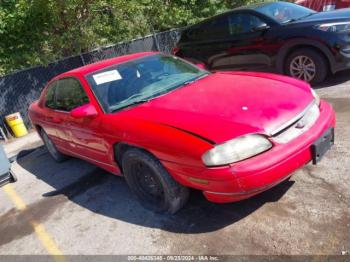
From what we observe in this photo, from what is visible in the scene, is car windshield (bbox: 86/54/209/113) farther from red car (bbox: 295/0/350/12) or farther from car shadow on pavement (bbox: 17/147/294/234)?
red car (bbox: 295/0/350/12)

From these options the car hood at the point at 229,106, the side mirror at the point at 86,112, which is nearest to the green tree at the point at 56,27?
the side mirror at the point at 86,112

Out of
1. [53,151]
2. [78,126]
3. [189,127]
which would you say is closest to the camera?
[189,127]

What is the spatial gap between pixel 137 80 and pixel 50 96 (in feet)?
6.10

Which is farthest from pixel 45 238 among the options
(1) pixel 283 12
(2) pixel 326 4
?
(2) pixel 326 4

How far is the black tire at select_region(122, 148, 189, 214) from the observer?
3.42m

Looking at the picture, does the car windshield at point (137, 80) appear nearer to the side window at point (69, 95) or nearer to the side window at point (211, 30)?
the side window at point (69, 95)

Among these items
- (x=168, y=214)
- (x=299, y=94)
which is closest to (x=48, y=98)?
(x=168, y=214)

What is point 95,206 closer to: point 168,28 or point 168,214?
point 168,214

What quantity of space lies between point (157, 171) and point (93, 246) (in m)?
0.92

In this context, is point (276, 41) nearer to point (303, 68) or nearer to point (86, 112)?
point (303, 68)

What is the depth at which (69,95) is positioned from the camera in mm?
4812

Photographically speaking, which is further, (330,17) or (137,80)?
(330,17)

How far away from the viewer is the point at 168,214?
3721mm

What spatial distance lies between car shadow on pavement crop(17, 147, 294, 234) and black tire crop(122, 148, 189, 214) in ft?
0.37
